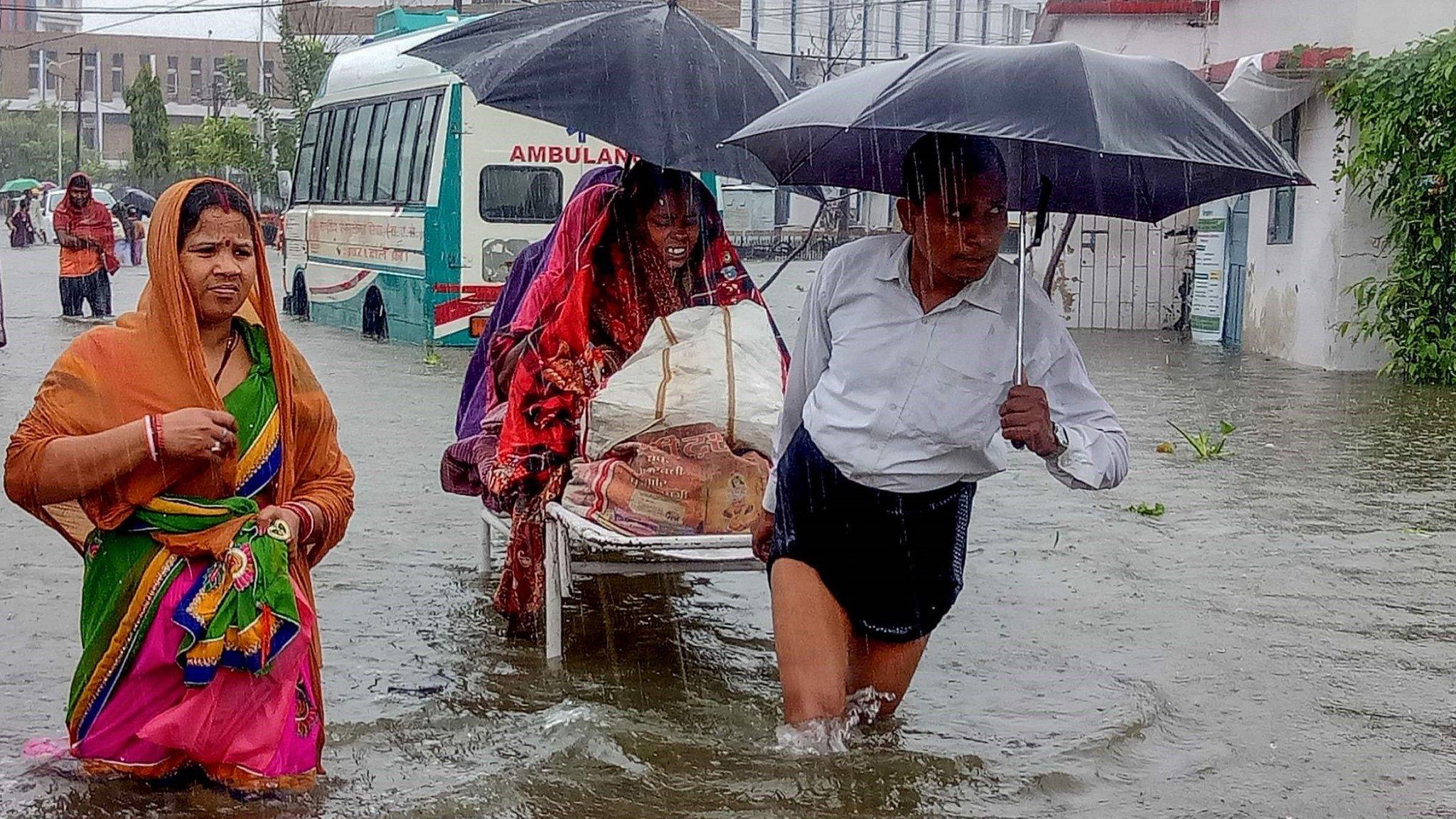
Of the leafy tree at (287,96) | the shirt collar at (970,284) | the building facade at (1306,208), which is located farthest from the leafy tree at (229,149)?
the shirt collar at (970,284)

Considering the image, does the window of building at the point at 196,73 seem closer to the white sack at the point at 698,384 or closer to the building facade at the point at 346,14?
the building facade at the point at 346,14

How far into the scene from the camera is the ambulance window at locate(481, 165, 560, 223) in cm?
1625

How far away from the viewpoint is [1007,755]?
4.97m

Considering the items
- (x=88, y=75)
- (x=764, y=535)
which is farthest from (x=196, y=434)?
(x=88, y=75)

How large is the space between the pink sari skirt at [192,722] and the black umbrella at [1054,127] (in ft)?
5.77

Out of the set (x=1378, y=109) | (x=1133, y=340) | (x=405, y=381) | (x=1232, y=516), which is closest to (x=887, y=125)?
(x=1232, y=516)

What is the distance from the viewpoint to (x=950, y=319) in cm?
407

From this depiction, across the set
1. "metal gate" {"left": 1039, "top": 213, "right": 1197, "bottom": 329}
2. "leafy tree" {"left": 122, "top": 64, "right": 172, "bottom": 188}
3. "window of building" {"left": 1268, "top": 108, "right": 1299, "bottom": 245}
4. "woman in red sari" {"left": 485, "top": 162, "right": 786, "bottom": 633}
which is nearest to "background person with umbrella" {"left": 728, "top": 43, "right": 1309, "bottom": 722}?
"woman in red sari" {"left": 485, "top": 162, "right": 786, "bottom": 633}

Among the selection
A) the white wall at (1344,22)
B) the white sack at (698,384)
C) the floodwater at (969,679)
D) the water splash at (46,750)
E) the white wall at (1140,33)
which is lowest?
the floodwater at (969,679)

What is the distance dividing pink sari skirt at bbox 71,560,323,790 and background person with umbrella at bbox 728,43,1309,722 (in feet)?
4.01

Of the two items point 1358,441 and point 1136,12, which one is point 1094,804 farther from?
point 1136,12

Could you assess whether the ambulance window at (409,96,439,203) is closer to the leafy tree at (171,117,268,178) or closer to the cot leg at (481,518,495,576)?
the cot leg at (481,518,495,576)

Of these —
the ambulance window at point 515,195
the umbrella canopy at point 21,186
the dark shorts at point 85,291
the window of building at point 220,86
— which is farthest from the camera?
the window of building at point 220,86

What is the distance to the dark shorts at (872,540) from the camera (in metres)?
4.14
